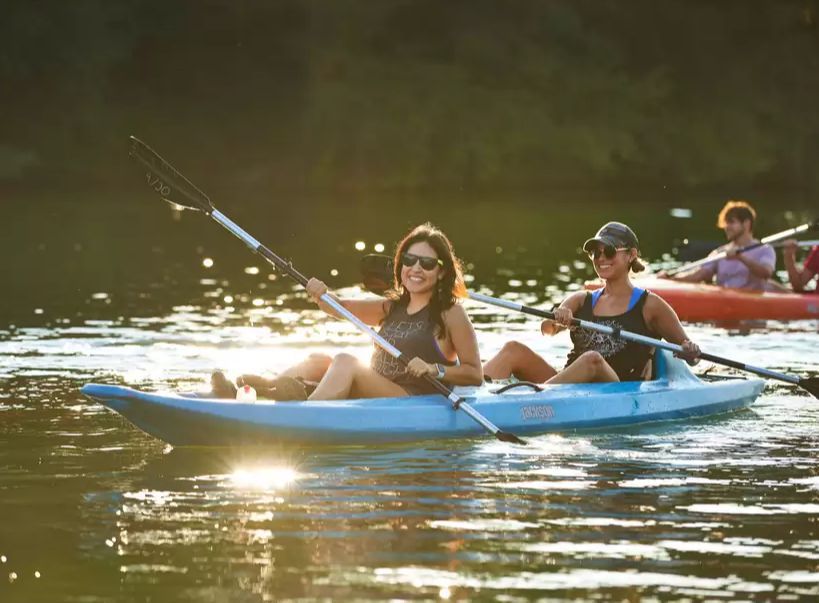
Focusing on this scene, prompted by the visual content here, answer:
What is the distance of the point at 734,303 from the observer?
1504 centimetres

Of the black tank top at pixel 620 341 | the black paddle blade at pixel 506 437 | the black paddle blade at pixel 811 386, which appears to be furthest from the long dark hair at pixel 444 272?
the black paddle blade at pixel 811 386

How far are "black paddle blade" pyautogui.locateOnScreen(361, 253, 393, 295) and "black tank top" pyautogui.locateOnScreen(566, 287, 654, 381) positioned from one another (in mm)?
1083

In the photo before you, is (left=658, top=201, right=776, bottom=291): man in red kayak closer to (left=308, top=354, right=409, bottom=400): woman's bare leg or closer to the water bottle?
(left=308, top=354, right=409, bottom=400): woman's bare leg

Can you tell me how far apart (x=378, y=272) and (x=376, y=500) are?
2.06m

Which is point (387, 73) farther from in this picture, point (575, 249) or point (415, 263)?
point (415, 263)

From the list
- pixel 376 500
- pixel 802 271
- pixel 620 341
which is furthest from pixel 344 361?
pixel 802 271

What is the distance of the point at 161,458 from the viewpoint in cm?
839

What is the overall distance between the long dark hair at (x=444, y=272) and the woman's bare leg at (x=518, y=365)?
106cm

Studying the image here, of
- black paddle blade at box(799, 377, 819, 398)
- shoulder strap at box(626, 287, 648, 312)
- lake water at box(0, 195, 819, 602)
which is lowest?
lake water at box(0, 195, 819, 602)

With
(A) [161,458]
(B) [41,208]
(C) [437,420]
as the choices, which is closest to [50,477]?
(A) [161,458]

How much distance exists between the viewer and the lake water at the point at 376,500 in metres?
6.12

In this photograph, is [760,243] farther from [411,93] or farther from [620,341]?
[411,93]

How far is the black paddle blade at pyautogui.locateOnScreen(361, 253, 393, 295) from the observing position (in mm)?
9227

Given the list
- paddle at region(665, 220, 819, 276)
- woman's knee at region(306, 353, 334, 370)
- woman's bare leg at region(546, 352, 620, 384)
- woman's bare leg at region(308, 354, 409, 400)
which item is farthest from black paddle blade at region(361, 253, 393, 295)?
paddle at region(665, 220, 819, 276)
